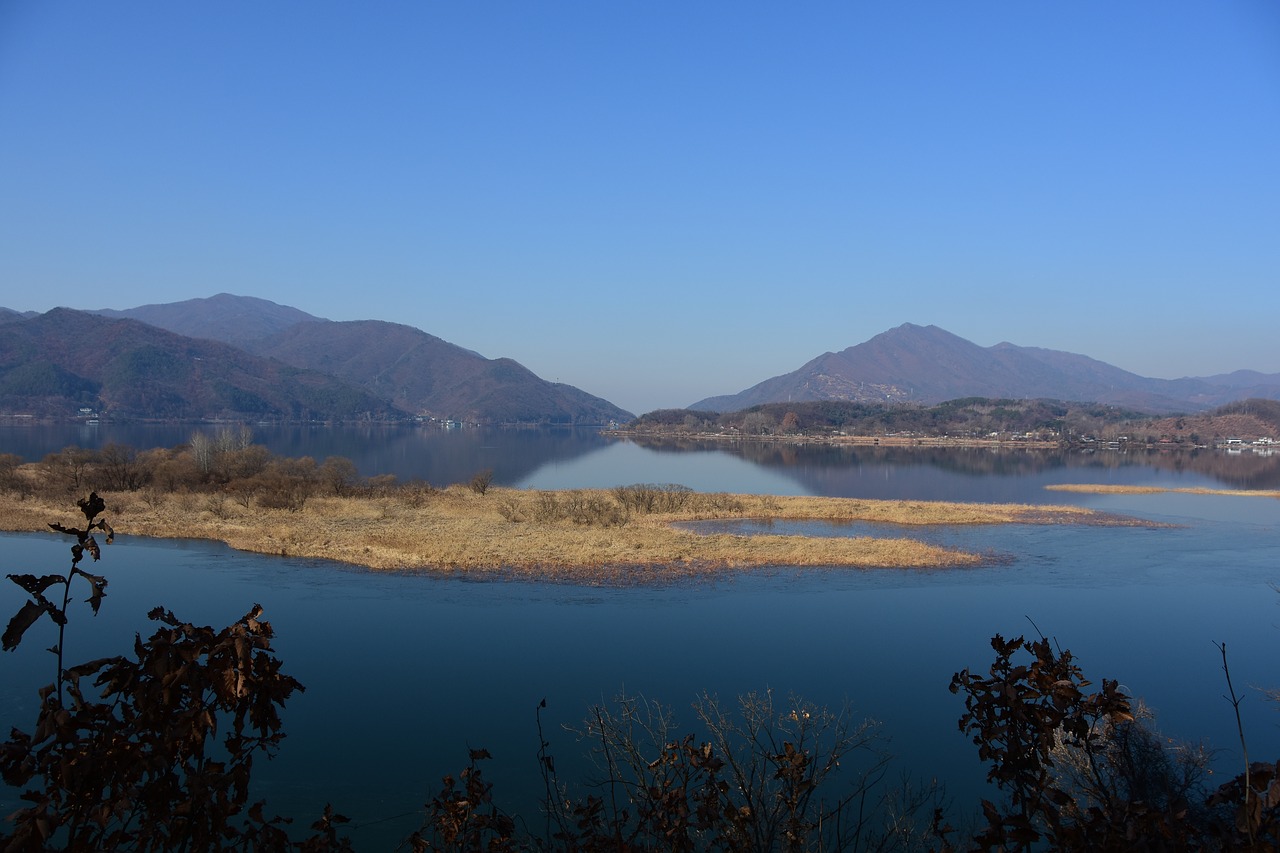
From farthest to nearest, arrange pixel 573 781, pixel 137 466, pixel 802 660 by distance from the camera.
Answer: pixel 137 466 → pixel 802 660 → pixel 573 781

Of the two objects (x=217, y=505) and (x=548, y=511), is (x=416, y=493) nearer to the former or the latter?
(x=548, y=511)

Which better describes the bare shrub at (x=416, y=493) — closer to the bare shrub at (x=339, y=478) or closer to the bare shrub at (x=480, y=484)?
the bare shrub at (x=480, y=484)

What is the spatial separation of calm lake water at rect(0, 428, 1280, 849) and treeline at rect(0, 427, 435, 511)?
9.72 metres

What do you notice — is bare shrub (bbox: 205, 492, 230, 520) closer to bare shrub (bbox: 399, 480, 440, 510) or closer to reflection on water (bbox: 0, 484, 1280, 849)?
reflection on water (bbox: 0, 484, 1280, 849)

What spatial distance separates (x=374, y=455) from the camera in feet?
297

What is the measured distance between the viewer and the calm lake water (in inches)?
499

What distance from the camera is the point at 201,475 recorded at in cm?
4156

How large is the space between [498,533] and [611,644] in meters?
14.7

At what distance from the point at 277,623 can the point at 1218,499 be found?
54.9 m

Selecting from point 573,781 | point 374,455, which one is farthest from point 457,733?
point 374,455

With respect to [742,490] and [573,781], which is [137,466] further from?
[573,781]

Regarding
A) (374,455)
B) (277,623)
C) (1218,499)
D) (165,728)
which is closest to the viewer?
(165,728)

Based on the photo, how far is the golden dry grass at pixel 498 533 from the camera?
27.1 metres

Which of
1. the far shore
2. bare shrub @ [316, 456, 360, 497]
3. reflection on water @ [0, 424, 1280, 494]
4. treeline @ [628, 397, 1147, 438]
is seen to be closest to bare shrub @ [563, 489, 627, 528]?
bare shrub @ [316, 456, 360, 497]
